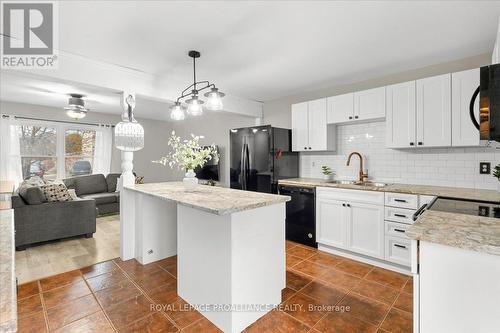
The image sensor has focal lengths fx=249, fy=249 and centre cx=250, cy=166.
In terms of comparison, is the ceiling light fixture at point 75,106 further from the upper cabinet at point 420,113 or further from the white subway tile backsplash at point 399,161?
the upper cabinet at point 420,113

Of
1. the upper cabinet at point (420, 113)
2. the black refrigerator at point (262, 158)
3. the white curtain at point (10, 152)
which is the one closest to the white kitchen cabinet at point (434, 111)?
the upper cabinet at point (420, 113)

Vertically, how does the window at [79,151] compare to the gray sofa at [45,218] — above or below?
above

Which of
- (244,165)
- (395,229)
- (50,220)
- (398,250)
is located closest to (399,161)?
(395,229)

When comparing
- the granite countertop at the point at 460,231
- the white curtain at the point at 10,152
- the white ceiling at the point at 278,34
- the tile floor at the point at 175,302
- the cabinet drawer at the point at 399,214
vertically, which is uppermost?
the white ceiling at the point at 278,34

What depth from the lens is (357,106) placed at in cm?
333

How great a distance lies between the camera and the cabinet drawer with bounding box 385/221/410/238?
8.85 feet

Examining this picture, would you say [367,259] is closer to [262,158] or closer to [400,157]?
[400,157]

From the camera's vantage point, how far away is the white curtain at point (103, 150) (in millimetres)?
6176

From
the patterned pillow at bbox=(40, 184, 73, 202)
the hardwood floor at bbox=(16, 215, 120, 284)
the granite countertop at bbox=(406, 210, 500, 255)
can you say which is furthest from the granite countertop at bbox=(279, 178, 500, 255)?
the patterned pillow at bbox=(40, 184, 73, 202)

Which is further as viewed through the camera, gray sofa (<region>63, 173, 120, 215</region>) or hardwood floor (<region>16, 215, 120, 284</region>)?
gray sofa (<region>63, 173, 120, 215</region>)

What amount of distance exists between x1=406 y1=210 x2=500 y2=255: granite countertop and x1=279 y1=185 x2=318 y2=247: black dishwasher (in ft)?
6.37

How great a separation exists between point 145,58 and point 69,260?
2.58 meters

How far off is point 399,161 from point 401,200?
32.2 inches

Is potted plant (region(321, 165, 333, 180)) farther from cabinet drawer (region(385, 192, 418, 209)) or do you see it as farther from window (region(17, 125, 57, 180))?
window (region(17, 125, 57, 180))
